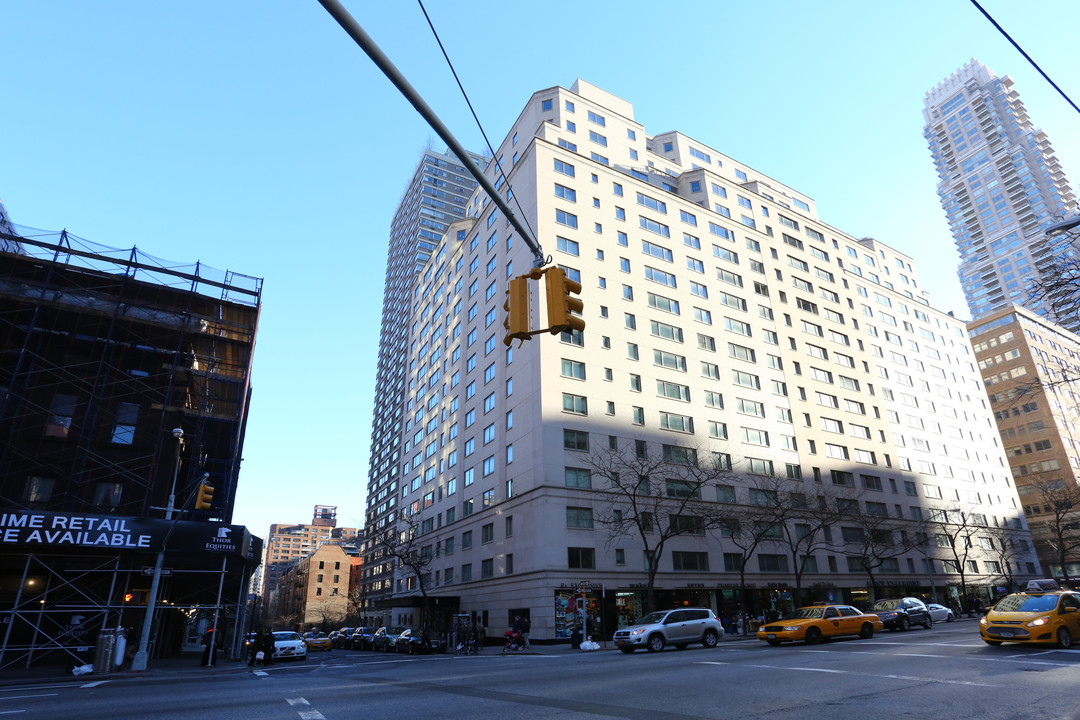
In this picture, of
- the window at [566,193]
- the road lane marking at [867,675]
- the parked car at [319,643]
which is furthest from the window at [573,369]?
the road lane marking at [867,675]

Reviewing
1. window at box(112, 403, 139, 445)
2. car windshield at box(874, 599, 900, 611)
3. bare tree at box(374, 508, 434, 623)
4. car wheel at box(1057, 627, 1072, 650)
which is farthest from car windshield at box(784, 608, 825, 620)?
window at box(112, 403, 139, 445)

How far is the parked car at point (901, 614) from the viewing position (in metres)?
30.3

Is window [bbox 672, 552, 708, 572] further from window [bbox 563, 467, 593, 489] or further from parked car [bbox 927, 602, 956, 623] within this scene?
parked car [bbox 927, 602, 956, 623]

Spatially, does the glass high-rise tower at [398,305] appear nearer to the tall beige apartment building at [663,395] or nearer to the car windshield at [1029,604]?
the tall beige apartment building at [663,395]

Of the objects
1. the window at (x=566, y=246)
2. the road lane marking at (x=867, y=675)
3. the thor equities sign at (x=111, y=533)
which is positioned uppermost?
the window at (x=566, y=246)

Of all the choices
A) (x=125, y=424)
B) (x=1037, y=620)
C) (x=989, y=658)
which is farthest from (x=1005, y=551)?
(x=125, y=424)

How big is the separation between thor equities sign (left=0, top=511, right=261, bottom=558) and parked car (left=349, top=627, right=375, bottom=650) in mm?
22932

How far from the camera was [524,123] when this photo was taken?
59.9m

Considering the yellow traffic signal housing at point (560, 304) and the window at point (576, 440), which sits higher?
the window at point (576, 440)

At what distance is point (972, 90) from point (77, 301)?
249 meters

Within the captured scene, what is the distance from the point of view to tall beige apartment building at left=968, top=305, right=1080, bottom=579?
84938 millimetres

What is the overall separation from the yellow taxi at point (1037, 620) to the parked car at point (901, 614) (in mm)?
13268

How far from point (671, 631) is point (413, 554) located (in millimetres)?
35723

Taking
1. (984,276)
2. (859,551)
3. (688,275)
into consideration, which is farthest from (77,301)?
(984,276)
